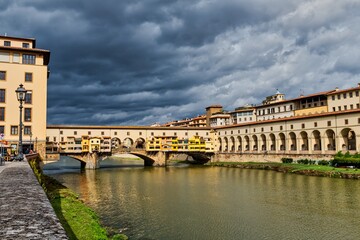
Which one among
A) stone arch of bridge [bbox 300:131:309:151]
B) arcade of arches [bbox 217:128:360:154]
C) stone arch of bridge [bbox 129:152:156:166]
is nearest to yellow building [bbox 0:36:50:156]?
stone arch of bridge [bbox 129:152:156:166]

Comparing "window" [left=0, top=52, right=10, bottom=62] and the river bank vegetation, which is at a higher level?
"window" [left=0, top=52, right=10, bottom=62]

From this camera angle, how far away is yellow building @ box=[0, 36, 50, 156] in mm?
54719

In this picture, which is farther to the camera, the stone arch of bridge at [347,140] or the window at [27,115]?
the stone arch of bridge at [347,140]

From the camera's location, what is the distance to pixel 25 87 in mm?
55562

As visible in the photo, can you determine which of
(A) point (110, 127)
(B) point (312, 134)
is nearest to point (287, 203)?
(B) point (312, 134)

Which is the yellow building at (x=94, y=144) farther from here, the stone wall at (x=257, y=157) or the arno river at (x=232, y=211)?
the arno river at (x=232, y=211)

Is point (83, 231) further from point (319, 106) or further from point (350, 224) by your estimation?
point (319, 106)

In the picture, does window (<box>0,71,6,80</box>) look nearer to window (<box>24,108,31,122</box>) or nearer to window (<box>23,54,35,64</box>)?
window (<box>23,54,35,64</box>)

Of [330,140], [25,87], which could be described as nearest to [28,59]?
[25,87]

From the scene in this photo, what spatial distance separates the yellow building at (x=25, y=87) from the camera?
5472 centimetres

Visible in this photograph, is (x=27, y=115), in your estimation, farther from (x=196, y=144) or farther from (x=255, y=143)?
(x=255, y=143)

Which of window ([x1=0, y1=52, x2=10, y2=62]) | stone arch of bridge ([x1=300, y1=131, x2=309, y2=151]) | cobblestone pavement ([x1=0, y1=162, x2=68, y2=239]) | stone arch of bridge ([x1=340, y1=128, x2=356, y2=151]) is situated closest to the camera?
cobblestone pavement ([x1=0, y1=162, x2=68, y2=239])

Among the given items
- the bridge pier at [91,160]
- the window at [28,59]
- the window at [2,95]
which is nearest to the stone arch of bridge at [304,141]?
the bridge pier at [91,160]

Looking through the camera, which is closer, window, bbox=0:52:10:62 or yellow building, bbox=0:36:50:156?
Result: window, bbox=0:52:10:62
